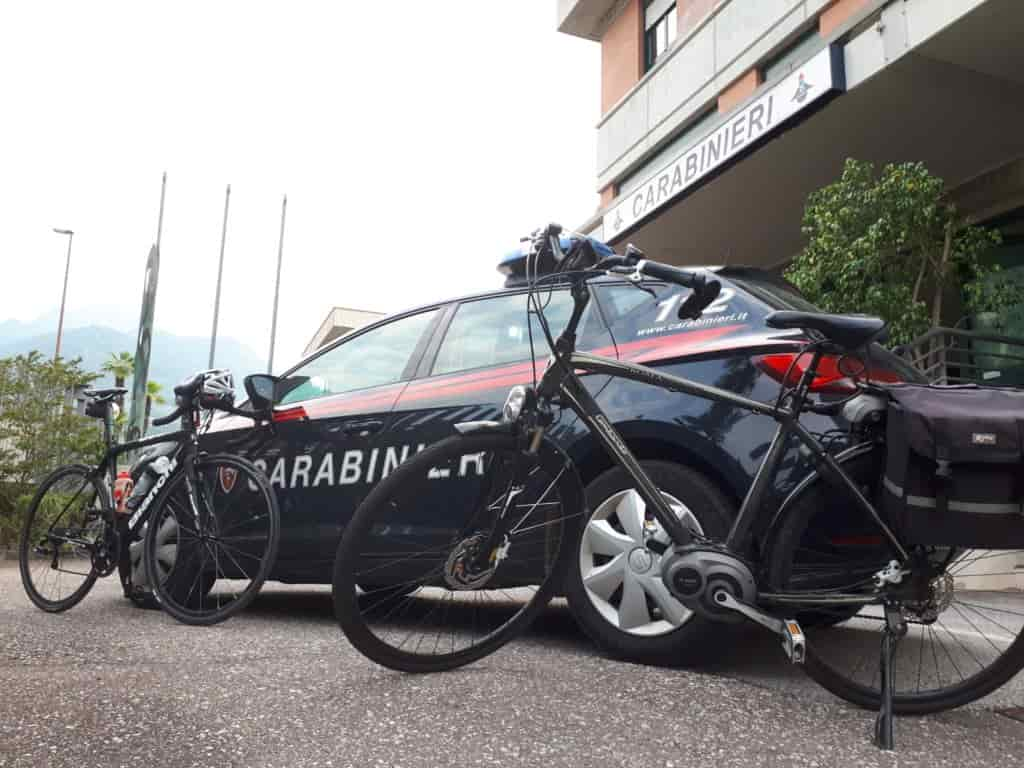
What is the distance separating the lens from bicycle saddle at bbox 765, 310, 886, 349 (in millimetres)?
Result: 2328

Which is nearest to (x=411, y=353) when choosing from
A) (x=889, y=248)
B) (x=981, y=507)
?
(x=981, y=507)

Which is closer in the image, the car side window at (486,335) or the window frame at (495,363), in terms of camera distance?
the window frame at (495,363)

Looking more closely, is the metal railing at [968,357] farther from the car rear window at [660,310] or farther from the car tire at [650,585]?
the car tire at [650,585]

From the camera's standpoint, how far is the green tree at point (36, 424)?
926 cm

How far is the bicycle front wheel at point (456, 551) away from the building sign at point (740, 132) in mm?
7701

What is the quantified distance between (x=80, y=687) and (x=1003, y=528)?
2510 millimetres

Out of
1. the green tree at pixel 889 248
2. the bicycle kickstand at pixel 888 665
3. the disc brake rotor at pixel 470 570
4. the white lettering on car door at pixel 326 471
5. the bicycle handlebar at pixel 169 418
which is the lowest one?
the bicycle kickstand at pixel 888 665

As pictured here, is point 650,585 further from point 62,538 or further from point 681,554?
point 62,538

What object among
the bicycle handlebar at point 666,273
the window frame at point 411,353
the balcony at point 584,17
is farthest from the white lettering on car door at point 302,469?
the balcony at point 584,17

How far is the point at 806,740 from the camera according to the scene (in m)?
2.03

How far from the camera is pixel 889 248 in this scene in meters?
8.39

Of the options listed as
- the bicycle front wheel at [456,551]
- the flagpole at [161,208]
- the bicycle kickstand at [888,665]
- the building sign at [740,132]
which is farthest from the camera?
the flagpole at [161,208]

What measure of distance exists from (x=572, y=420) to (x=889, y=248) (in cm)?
671

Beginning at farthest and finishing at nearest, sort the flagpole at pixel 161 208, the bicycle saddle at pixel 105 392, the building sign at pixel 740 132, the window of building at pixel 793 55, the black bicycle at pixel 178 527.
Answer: the flagpole at pixel 161 208 → the window of building at pixel 793 55 → the building sign at pixel 740 132 → the bicycle saddle at pixel 105 392 → the black bicycle at pixel 178 527
